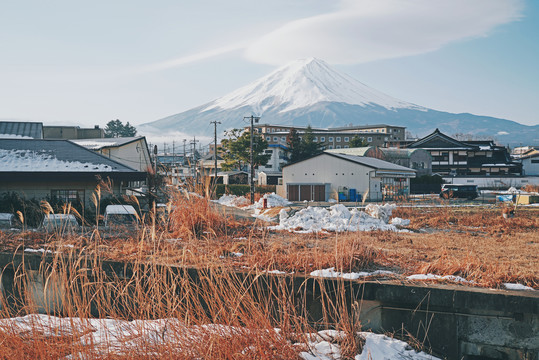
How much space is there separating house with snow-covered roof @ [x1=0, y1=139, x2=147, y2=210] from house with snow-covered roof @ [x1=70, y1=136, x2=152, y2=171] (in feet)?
54.7

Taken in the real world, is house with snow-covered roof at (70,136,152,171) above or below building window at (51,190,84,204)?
above

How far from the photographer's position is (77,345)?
15.6 ft

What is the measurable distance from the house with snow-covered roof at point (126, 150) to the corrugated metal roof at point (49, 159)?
588 inches

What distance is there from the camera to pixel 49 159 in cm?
2061

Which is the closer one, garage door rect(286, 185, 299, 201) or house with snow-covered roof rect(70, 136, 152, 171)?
house with snow-covered roof rect(70, 136, 152, 171)

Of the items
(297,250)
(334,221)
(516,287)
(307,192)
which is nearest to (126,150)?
(307,192)

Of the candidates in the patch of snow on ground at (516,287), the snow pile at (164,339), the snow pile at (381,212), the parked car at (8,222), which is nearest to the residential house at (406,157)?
the snow pile at (381,212)

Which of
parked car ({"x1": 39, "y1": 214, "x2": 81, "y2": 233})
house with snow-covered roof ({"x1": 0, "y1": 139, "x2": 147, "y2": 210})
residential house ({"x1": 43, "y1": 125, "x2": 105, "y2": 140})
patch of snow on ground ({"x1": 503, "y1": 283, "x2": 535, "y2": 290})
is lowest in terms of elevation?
patch of snow on ground ({"x1": 503, "y1": 283, "x2": 535, "y2": 290})

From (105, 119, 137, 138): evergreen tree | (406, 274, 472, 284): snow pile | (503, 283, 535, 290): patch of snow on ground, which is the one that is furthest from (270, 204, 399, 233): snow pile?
(105, 119, 137, 138): evergreen tree

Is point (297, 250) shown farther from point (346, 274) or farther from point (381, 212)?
point (381, 212)

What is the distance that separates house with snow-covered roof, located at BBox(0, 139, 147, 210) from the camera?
1903 centimetres

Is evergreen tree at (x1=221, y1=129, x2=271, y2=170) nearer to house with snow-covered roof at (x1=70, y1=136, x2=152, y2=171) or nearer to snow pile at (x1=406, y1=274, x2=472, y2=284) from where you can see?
house with snow-covered roof at (x1=70, y1=136, x2=152, y2=171)

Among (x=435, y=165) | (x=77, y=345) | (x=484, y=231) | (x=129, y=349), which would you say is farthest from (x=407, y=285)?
(x=435, y=165)

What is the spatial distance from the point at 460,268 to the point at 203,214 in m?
5.42
